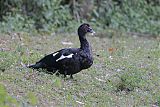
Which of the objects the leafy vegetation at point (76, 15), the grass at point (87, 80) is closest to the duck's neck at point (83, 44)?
the grass at point (87, 80)

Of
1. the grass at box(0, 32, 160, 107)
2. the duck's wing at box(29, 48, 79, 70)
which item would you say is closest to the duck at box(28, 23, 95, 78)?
the duck's wing at box(29, 48, 79, 70)

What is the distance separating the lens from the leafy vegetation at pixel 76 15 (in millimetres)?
17531

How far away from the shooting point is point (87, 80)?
33.1ft

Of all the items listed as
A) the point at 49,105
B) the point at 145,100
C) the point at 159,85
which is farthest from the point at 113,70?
the point at 49,105

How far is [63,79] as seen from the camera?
9680mm

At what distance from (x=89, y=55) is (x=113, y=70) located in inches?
63.1

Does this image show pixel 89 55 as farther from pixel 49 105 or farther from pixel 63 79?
pixel 49 105

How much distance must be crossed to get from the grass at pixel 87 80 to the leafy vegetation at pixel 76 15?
335cm

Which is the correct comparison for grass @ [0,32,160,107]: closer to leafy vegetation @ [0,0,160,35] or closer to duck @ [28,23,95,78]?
duck @ [28,23,95,78]

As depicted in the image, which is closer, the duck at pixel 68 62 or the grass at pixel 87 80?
the grass at pixel 87 80

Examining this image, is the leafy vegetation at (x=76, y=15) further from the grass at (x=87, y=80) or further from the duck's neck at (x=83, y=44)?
the duck's neck at (x=83, y=44)

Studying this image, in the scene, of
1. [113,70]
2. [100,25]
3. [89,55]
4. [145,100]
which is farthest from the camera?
[100,25]

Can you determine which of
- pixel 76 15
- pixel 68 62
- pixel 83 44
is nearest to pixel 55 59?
pixel 68 62

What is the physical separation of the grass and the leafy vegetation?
3.35m
